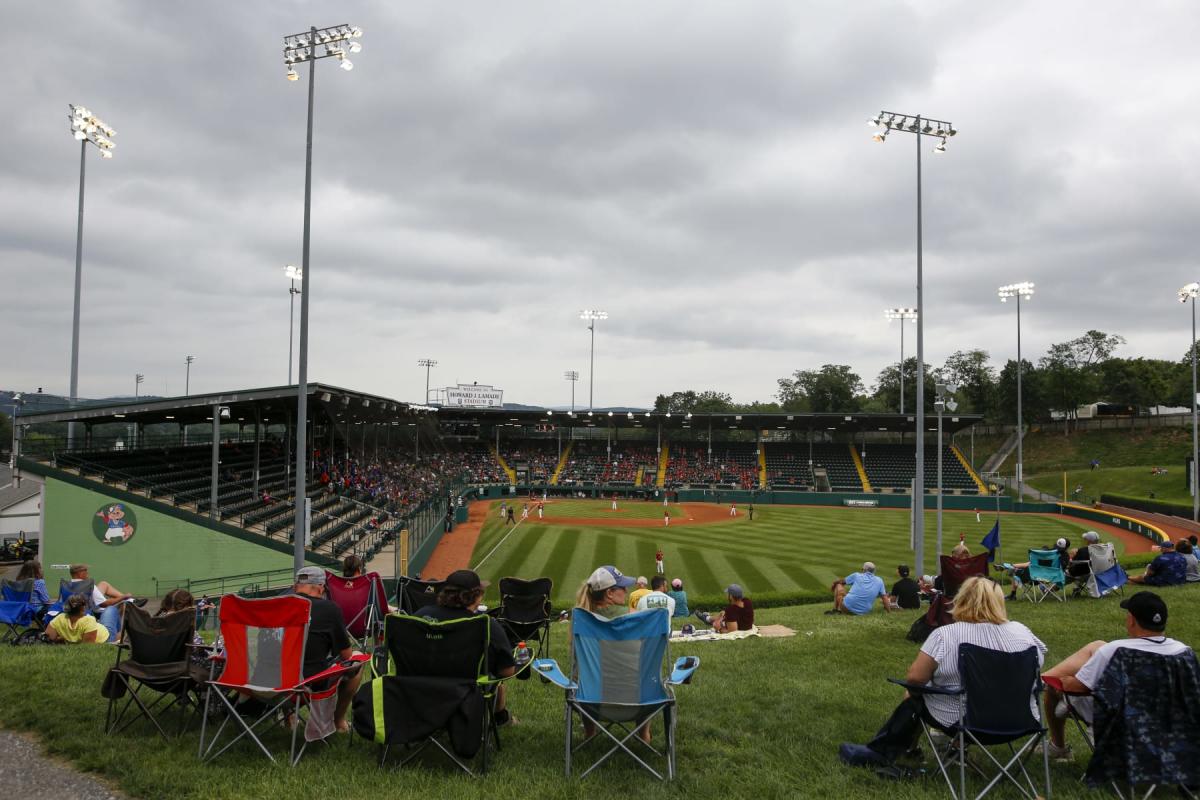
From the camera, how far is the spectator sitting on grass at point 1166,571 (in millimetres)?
12625

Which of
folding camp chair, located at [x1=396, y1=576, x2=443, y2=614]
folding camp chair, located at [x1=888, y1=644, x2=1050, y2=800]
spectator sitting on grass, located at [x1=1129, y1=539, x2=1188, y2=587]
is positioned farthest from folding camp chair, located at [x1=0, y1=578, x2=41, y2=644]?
spectator sitting on grass, located at [x1=1129, y1=539, x2=1188, y2=587]

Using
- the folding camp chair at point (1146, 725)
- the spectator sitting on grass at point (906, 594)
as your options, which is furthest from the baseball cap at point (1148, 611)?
the spectator sitting on grass at point (906, 594)

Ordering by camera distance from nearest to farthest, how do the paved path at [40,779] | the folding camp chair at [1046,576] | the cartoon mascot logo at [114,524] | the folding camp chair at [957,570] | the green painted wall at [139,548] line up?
the paved path at [40,779] < the folding camp chair at [957,570] < the folding camp chair at [1046,576] < the green painted wall at [139,548] < the cartoon mascot logo at [114,524]

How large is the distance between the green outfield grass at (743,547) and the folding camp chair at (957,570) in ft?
26.3

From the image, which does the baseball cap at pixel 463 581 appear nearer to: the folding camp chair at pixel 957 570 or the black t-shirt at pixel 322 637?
the black t-shirt at pixel 322 637

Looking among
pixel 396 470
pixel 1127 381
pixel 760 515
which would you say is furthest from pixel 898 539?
pixel 1127 381

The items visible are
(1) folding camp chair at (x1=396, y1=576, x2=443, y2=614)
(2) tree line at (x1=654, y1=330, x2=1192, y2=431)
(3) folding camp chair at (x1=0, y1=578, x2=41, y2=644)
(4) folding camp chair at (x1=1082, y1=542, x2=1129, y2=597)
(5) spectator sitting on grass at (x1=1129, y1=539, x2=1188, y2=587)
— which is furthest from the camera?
(2) tree line at (x1=654, y1=330, x2=1192, y2=431)

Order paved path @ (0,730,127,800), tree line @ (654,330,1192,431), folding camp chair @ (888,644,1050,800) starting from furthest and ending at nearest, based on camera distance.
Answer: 1. tree line @ (654,330,1192,431)
2. paved path @ (0,730,127,800)
3. folding camp chair @ (888,644,1050,800)

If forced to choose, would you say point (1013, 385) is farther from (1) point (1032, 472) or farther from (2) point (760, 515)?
(2) point (760, 515)

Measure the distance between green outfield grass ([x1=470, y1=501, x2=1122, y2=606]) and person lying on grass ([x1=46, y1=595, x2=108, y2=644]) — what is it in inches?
360

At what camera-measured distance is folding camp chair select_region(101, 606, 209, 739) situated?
5.68 m

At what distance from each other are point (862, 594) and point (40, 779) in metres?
11.9

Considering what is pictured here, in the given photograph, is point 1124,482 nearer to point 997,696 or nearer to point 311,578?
point 997,696

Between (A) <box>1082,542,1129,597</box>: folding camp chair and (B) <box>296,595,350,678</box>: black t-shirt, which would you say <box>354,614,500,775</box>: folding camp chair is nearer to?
(B) <box>296,595,350,678</box>: black t-shirt
